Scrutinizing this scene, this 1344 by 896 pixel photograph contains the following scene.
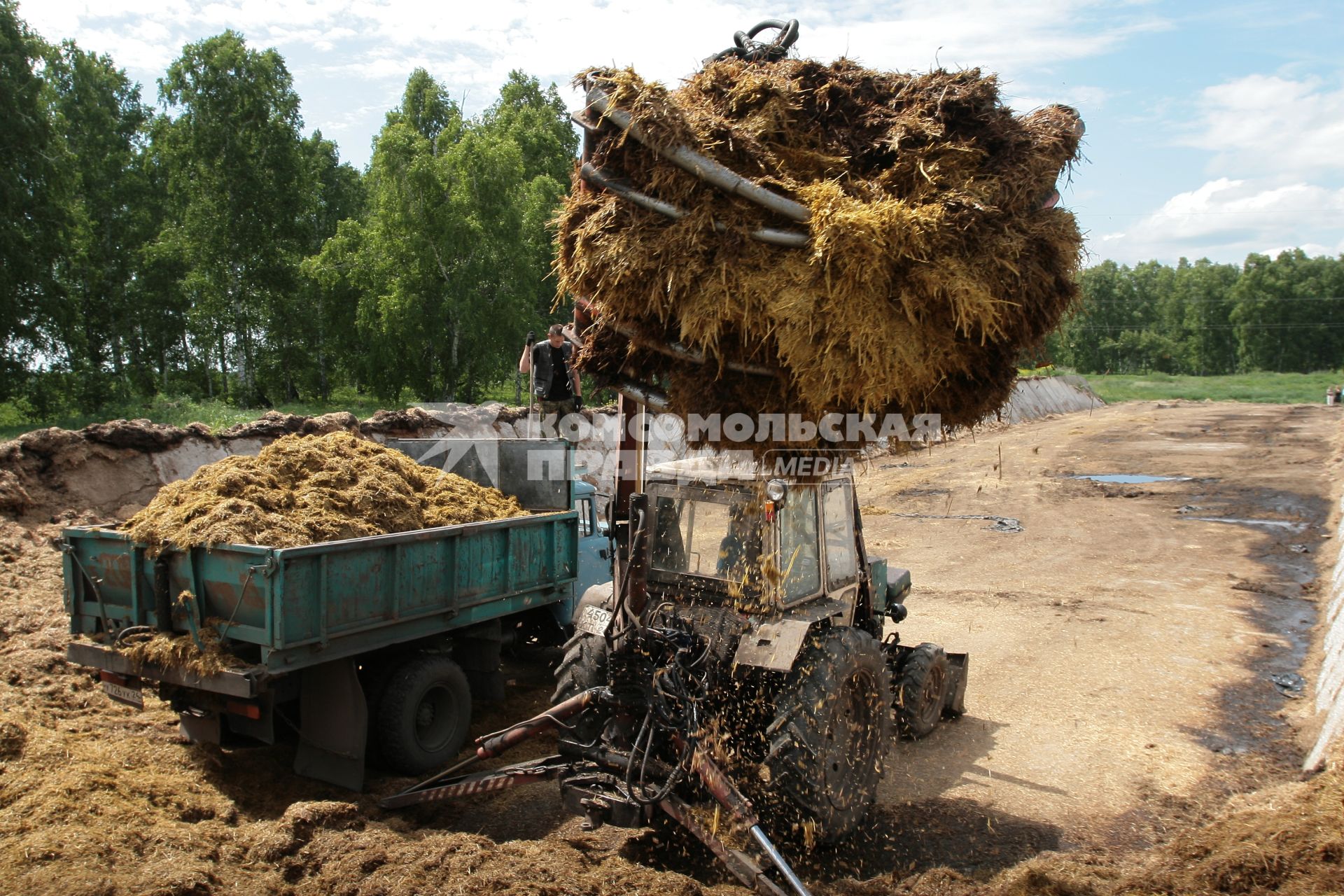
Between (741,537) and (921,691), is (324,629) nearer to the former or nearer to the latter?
(741,537)

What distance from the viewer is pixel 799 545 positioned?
17.3ft

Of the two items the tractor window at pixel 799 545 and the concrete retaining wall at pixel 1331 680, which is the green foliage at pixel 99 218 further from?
the concrete retaining wall at pixel 1331 680

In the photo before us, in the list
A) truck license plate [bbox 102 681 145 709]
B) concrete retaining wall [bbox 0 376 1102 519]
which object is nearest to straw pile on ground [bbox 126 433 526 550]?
truck license plate [bbox 102 681 145 709]

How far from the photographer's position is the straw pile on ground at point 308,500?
561 cm

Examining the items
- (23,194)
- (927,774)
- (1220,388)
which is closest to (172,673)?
(927,774)

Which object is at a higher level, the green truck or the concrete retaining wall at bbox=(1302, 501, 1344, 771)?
the green truck

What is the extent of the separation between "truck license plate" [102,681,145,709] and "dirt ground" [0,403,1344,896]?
328 millimetres

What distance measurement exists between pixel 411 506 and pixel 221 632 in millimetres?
1528

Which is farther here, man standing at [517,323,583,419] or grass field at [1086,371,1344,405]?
grass field at [1086,371,1344,405]

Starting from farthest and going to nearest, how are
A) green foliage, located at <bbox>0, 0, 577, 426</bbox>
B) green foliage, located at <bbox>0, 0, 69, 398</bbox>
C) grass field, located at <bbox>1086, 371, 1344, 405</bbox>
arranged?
grass field, located at <bbox>1086, 371, 1344, 405</bbox>
green foliage, located at <bbox>0, 0, 577, 426</bbox>
green foliage, located at <bbox>0, 0, 69, 398</bbox>

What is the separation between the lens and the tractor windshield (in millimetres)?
5141

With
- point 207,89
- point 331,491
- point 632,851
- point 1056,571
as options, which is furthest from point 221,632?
point 207,89

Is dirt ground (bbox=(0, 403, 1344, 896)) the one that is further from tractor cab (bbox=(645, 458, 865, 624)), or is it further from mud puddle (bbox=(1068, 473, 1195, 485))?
mud puddle (bbox=(1068, 473, 1195, 485))

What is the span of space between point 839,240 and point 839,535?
2.20 m
